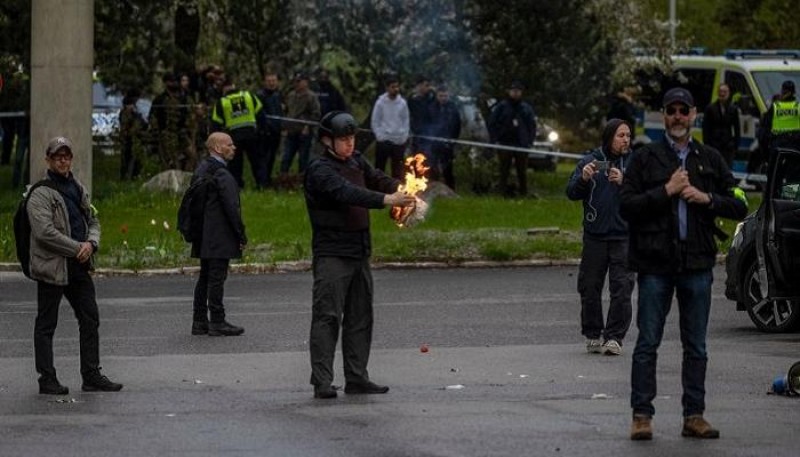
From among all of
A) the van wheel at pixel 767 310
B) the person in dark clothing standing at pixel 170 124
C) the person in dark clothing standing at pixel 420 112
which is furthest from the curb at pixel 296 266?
the person in dark clothing standing at pixel 170 124

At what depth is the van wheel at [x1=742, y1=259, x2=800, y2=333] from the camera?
1722 centimetres

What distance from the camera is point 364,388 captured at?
13781 mm

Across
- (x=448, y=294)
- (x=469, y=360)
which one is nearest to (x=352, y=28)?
(x=448, y=294)

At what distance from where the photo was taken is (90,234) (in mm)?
14102

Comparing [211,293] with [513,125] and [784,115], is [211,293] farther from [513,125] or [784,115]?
[513,125]

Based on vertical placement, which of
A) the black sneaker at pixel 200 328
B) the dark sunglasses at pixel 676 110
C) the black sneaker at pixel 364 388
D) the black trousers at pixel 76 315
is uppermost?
the dark sunglasses at pixel 676 110

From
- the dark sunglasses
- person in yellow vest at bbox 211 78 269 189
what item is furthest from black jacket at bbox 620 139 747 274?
person in yellow vest at bbox 211 78 269 189

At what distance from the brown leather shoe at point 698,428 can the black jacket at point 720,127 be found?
22.6m

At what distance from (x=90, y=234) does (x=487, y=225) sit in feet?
44.8

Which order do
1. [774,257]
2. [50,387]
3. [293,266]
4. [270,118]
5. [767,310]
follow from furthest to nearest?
[270,118]
[293,266]
[767,310]
[774,257]
[50,387]

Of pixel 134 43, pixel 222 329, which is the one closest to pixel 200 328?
pixel 222 329

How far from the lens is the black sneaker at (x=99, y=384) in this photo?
46.0ft

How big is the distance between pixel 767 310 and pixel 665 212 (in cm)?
614

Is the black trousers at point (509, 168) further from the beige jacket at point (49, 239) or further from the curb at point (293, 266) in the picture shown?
the beige jacket at point (49, 239)
